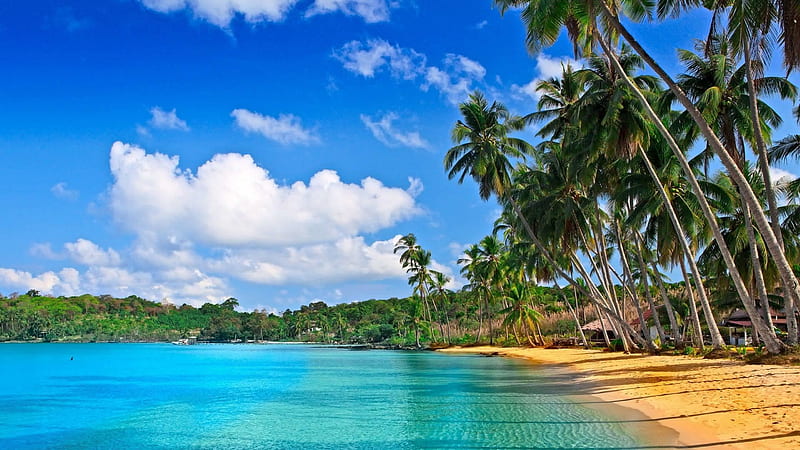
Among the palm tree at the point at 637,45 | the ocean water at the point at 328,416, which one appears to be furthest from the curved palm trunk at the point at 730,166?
the ocean water at the point at 328,416

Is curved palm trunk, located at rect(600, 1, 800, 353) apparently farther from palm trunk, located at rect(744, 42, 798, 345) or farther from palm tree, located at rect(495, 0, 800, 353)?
palm trunk, located at rect(744, 42, 798, 345)

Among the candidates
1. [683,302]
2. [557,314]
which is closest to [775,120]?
[683,302]

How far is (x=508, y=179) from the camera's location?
30422mm

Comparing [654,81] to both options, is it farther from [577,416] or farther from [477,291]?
[477,291]

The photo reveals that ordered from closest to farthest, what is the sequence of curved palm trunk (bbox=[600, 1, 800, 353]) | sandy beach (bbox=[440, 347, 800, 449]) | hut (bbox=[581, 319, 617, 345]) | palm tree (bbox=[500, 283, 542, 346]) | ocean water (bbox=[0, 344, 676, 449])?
sandy beach (bbox=[440, 347, 800, 449])
ocean water (bbox=[0, 344, 676, 449])
curved palm trunk (bbox=[600, 1, 800, 353])
palm tree (bbox=[500, 283, 542, 346])
hut (bbox=[581, 319, 617, 345])

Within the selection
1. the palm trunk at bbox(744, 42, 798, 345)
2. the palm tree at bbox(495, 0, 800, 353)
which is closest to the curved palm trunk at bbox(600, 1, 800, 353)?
the palm tree at bbox(495, 0, 800, 353)

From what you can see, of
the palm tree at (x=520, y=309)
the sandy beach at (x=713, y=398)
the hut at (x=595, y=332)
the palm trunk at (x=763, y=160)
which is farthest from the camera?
→ the hut at (x=595, y=332)

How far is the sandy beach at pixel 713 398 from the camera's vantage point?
31.4 ft

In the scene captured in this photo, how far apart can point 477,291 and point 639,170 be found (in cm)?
3930

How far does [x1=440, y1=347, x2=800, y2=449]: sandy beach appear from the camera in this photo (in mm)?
9586

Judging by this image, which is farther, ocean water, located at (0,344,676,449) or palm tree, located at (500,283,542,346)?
palm tree, located at (500,283,542,346)

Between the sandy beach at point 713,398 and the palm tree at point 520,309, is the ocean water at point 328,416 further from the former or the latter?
the palm tree at point 520,309

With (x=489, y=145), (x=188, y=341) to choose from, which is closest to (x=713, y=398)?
(x=489, y=145)

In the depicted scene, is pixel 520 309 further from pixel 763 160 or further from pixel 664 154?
pixel 763 160
